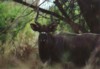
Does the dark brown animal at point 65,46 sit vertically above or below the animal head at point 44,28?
below

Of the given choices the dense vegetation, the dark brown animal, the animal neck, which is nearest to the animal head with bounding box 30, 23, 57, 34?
the dark brown animal

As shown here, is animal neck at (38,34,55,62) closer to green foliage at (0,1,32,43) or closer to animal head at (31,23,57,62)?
animal head at (31,23,57,62)

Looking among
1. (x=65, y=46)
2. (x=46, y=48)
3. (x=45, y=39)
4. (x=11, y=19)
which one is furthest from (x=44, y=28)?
(x=11, y=19)

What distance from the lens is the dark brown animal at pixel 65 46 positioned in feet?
33.8

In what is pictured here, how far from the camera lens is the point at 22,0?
1264 cm

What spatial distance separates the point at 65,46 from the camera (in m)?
10.8

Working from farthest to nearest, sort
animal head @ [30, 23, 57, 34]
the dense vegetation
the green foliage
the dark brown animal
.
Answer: the green foliage → the dense vegetation → the dark brown animal → animal head @ [30, 23, 57, 34]

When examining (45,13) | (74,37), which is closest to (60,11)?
(45,13)

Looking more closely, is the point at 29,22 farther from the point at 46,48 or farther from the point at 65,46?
the point at 46,48

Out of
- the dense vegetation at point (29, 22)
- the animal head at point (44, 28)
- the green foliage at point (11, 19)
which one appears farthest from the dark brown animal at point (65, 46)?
the green foliage at point (11, 19)

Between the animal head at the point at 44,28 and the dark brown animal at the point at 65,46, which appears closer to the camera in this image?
the animal head at the point at 44,28

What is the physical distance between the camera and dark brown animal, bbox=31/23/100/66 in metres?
10.3

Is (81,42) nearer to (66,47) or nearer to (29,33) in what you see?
(66,47)

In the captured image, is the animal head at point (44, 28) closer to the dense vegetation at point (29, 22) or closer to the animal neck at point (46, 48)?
the animal neck at point (46, 48)
